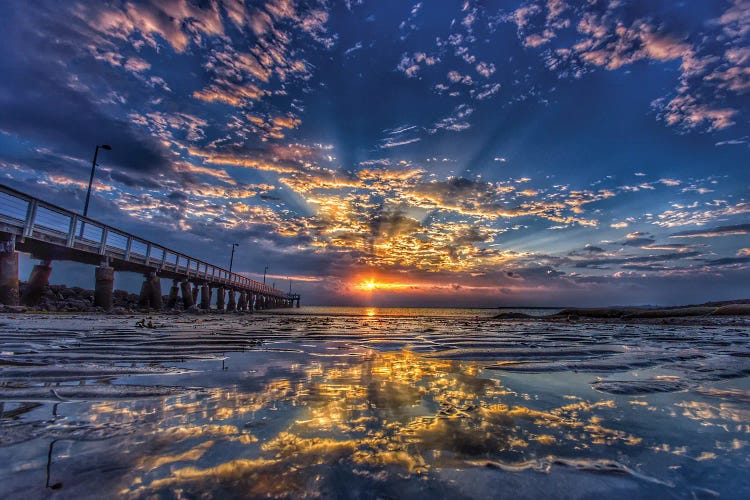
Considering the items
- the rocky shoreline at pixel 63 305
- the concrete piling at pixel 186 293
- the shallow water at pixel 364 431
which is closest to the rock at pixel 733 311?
the shallow water at pixel 364 431

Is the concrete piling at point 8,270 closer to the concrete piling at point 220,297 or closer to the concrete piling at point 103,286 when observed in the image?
the concrete piling at point 103,286

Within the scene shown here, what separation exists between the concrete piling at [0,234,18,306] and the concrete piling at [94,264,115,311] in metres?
5.00

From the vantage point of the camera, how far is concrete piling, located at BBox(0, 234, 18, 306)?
1374 cm

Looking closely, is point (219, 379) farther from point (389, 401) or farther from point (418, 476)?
point (418, 476)

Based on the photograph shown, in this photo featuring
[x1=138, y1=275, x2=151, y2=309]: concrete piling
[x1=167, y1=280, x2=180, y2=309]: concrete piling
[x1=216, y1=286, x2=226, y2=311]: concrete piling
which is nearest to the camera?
[x1=138, y1=275, x2=151, y2=309]: concrete piling

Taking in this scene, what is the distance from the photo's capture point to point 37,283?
1819 centimetres

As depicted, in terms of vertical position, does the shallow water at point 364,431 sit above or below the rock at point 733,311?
below

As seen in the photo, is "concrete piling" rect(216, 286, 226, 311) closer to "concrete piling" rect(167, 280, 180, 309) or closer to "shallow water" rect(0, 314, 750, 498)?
"concrete piling" rect(167, 280, 180, 309)

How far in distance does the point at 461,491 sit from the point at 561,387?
2.44 meters

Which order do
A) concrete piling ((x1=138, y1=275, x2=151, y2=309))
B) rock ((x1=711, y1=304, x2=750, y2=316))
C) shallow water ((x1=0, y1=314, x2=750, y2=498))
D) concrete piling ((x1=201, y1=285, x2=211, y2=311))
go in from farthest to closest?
1. concrete piling ((x1=201, y1=285, x2=211, y2=311))
2. concrete piling ((x1=138, y1=275, x2=151, y2=309))
3. rock ((x1=711, y1=304, x2=750, y2=316))
4. shallow water ((x1=0, y1=314, x2=750, y2=498))

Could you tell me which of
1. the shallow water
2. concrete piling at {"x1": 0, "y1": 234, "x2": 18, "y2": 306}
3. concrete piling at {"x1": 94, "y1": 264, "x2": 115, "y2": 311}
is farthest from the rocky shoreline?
the shallow water

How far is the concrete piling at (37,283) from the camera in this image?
18.1 metres

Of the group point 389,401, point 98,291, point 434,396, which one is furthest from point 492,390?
point 98,291

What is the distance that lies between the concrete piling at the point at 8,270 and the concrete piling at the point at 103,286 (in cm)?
500
